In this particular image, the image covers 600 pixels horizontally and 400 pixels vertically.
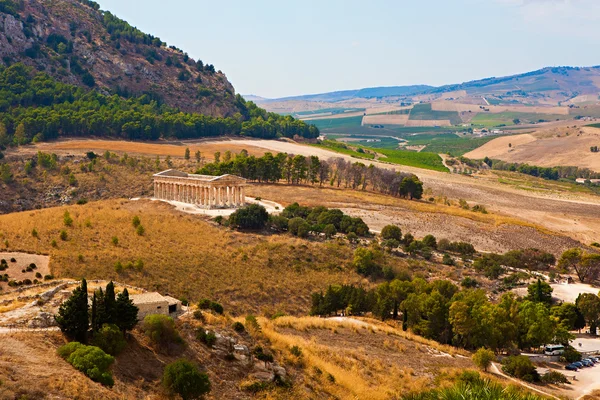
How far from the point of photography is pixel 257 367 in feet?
104

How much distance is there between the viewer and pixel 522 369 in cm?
4075

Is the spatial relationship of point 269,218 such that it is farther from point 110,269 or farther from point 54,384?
point 54,384

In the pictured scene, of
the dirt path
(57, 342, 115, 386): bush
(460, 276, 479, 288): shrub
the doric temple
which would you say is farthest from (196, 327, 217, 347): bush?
the doric temple

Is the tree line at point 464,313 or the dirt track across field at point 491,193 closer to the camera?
the tree line at point 464,313

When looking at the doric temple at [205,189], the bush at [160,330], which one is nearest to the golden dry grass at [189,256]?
the doric temple at [205,189]

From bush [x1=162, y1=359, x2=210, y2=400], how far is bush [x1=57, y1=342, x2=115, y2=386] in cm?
255

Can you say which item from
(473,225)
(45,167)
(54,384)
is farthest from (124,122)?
(54,384)

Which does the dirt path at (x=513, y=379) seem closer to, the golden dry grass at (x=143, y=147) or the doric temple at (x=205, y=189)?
the doric temple at (x=205, y=189)

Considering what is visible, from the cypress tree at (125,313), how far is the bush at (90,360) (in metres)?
2.70

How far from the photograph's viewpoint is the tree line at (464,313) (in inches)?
1839

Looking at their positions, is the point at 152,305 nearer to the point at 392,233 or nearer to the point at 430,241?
the point at 392,233

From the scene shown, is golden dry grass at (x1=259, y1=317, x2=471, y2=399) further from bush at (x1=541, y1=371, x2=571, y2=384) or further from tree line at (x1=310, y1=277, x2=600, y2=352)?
bush at (x1=541, y1=371, x2=571, y2=384)

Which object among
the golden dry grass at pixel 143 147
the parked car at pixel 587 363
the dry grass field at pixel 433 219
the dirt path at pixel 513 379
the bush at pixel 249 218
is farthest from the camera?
the golden dry grass at pixel 143 147

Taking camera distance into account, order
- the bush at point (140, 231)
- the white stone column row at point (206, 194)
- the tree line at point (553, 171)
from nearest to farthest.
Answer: the bush at point (140, 231)
the white stone column row at point (206, 194)
the tree line at point (553, 171)
